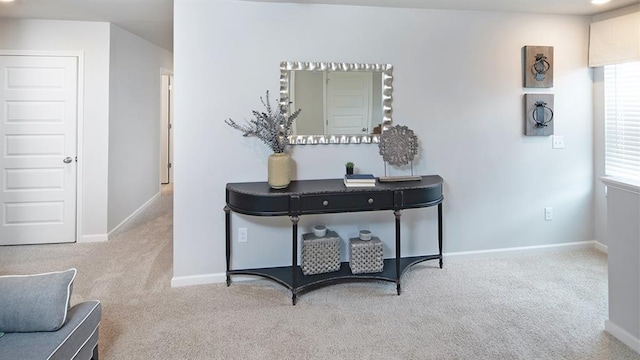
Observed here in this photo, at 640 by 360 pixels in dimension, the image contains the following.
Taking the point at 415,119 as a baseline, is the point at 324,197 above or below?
below

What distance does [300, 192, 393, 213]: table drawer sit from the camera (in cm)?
266

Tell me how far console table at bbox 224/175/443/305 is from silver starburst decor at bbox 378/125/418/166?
0.22m

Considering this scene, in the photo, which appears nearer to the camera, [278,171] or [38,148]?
[278,171]

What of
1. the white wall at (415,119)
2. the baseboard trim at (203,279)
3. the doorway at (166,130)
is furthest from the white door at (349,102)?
the doorway at (166,130)

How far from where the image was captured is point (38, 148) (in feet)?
13.1

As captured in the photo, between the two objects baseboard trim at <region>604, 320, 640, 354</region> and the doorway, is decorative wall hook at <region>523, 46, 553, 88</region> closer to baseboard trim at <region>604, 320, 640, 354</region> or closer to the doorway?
baseboard trim at <region>604, 320, 640, 354</region>

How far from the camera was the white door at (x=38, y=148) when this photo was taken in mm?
3906

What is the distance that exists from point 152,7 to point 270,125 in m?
1.69

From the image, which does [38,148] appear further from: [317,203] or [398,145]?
[398,145]

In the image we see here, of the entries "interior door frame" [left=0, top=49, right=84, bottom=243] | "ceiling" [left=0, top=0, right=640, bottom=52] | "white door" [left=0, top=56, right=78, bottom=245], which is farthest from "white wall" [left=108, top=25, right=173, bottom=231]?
"ceiling" [left=0, top=0, right=640, bottom=52]

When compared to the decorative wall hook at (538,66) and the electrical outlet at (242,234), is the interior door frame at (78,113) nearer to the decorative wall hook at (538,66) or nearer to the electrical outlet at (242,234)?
the electrical outlet at (242,234)

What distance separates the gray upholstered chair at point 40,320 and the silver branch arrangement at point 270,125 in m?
1.61

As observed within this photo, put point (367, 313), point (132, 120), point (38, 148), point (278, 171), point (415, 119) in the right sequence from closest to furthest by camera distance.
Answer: point (367, 313)
point (278, 171)
point (415, 119)
point (38, 148)
point (132, 120)

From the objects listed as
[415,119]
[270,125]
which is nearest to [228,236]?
[270,125]
